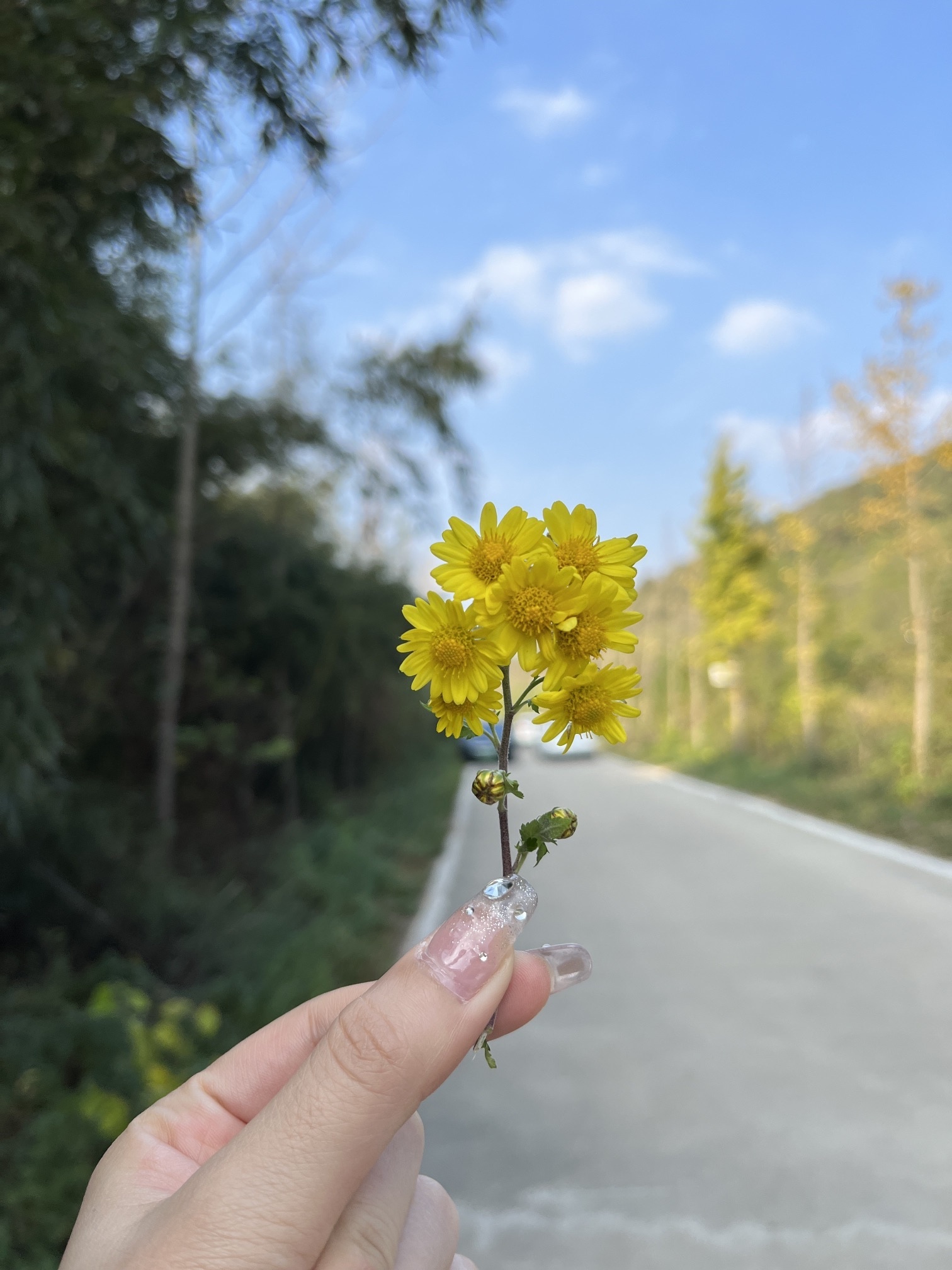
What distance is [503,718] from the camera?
28.5 inches

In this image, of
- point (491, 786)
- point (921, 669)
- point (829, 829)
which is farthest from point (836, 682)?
point (491, 786)

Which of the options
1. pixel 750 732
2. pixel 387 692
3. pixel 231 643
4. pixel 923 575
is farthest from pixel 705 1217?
pixel 750 732

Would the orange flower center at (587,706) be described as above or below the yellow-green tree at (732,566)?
below

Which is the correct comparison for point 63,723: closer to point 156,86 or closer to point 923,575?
point 156,86

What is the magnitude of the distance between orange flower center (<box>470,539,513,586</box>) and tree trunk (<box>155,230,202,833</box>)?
5.03 meters

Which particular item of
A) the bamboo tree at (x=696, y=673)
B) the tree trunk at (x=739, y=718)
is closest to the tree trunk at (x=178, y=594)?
the tree trunk at (x=739, y=718)

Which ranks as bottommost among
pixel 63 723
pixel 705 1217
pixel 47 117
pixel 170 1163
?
pixel 705 1217

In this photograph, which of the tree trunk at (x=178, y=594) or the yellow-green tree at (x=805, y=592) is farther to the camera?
the yellow-green tree at (x=805, y=592)

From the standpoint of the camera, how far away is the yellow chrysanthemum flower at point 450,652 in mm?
720

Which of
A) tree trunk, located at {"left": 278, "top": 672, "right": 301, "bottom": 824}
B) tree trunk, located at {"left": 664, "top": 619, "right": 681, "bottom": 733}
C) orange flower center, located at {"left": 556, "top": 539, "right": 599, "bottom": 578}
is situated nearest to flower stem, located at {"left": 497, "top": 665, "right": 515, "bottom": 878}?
orange flower center, located at {"left": 556, "top": 539, "right": 599, "bottom": 578}

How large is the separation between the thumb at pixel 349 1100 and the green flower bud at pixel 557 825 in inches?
2.4

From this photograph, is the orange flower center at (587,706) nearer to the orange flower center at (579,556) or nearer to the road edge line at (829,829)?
the orange flower center at (579,556)

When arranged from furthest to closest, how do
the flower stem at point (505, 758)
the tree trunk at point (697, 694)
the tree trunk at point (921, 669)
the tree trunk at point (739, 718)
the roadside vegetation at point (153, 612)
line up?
1. the tree trunk at point (697, 694)
2. the tree trunk at point (739, 718)
3. the tree trunk at point (921, 669)
4. the roadside vegetation at point (153, 612)
5. the flower stem at point (505, 758)

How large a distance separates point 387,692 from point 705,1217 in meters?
7.59
